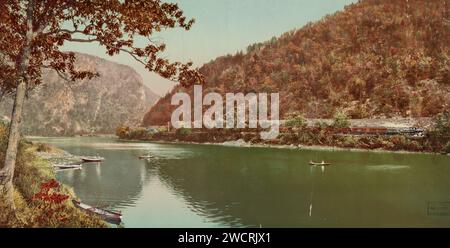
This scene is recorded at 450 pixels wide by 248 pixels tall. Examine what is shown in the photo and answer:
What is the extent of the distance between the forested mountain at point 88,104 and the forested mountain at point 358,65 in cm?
719

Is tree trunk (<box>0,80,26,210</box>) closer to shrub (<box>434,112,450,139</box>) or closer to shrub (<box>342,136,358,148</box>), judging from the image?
shrub (<box>434,112,450,139</box>)

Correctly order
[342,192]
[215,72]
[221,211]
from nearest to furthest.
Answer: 1. [221,211]
2. [342,192]
3. [215,72]

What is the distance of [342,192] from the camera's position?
108 feet

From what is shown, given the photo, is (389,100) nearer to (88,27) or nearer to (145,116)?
(145,116)

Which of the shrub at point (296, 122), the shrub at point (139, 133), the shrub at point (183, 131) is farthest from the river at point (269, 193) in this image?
the shrub at point (183, 131)

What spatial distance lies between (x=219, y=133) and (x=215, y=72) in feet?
51.5

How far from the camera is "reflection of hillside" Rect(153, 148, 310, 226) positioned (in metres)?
24.6

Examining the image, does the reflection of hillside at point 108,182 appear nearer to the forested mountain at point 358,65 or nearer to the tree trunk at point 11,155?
the tree trunk at point 11,155

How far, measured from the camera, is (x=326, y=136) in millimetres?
88062

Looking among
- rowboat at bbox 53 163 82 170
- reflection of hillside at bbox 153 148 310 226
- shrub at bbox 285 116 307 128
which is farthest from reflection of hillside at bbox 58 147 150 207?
shrub at bbox 285 116 307 128

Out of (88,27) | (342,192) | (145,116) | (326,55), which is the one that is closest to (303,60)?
(326,55)

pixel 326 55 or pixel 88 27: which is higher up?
pixel 326 55
